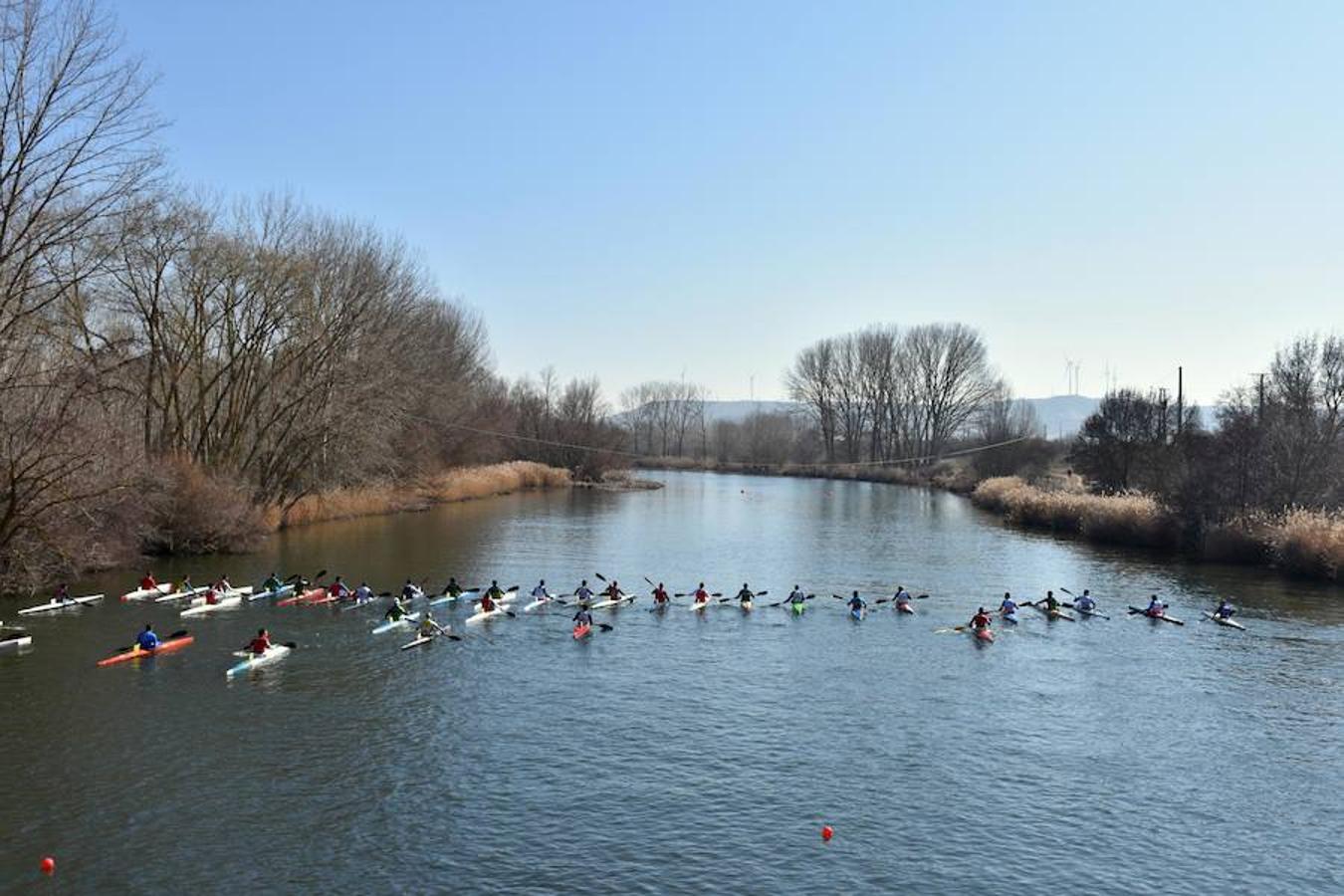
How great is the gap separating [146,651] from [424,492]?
4011 centimetres

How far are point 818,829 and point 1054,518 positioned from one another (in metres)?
44.8

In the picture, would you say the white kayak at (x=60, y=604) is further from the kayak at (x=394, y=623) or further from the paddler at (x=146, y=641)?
the kayak at (x=394, y=623)

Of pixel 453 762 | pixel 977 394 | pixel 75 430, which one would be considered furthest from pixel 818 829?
pixel 977 394

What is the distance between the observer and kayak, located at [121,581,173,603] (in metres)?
27.8

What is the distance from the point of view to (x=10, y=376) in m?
26.0

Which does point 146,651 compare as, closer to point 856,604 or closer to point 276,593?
point 276,593

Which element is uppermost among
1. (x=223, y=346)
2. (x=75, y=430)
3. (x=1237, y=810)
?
(x=223, y=346)

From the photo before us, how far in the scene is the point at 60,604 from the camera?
85.4ft

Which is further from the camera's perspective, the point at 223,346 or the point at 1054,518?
the point at 1054,518

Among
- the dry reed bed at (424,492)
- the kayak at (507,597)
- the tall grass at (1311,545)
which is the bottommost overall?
the kayak at (507,597)

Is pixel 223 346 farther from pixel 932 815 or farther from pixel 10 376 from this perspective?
pixel 932 815

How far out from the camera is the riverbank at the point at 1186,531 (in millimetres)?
35344

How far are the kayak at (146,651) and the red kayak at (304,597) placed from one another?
522cm

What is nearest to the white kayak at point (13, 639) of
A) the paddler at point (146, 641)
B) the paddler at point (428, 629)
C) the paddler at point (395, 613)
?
the paddler at point (146, 641)
